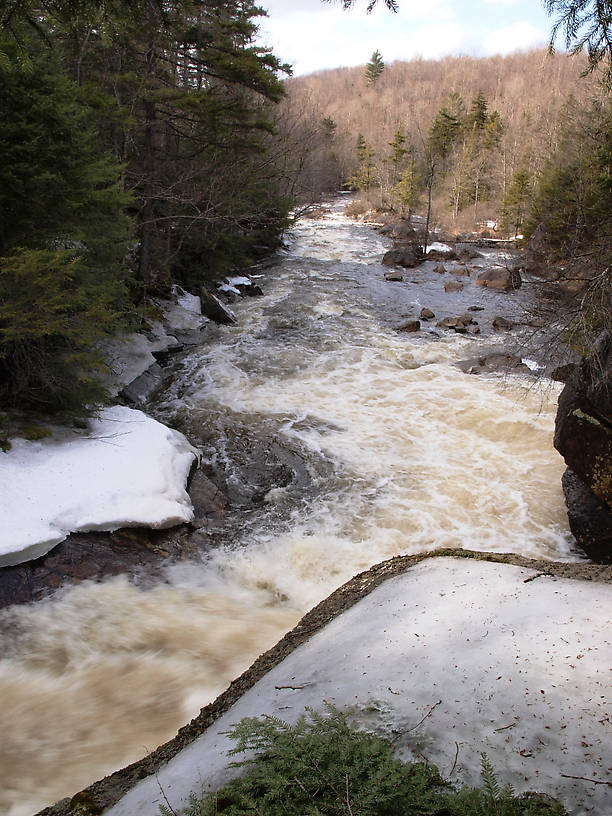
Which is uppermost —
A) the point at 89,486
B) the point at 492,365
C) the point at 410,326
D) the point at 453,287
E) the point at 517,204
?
the point at 517,204

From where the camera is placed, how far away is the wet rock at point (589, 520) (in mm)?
5828

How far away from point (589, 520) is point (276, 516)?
380 centimetres

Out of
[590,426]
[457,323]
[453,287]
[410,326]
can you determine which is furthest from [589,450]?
[453,287]

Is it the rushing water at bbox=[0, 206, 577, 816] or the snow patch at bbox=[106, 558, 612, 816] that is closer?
the snow patch at bbox=[106, 558, 612, 816]

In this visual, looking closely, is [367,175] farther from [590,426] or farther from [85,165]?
[590,426]

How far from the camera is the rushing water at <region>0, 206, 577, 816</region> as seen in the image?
3.72 metres

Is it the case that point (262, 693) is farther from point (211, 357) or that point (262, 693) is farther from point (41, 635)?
point (211, 357)

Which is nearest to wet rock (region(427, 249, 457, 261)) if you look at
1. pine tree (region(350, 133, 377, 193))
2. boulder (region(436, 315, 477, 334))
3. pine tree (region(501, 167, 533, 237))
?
pine tree (region(501, 167, 533, 237))

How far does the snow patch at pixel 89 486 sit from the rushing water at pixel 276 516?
0.66m

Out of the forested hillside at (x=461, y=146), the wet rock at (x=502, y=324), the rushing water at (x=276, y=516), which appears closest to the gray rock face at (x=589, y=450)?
the rushing water at (x=276, y=516)

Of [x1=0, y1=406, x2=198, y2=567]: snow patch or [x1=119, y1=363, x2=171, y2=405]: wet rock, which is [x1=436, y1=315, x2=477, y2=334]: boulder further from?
[x1=0, y1=406, x2=198, y2=567]: snow patch

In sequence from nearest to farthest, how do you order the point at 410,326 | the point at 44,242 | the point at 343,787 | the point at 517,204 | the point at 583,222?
the point at 343,787 < the point at 44,242 < the point at 583,222 < the point at 410,326 < the point at 517,204

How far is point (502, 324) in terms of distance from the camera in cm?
1527

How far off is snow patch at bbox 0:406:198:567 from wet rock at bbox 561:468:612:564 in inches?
186
